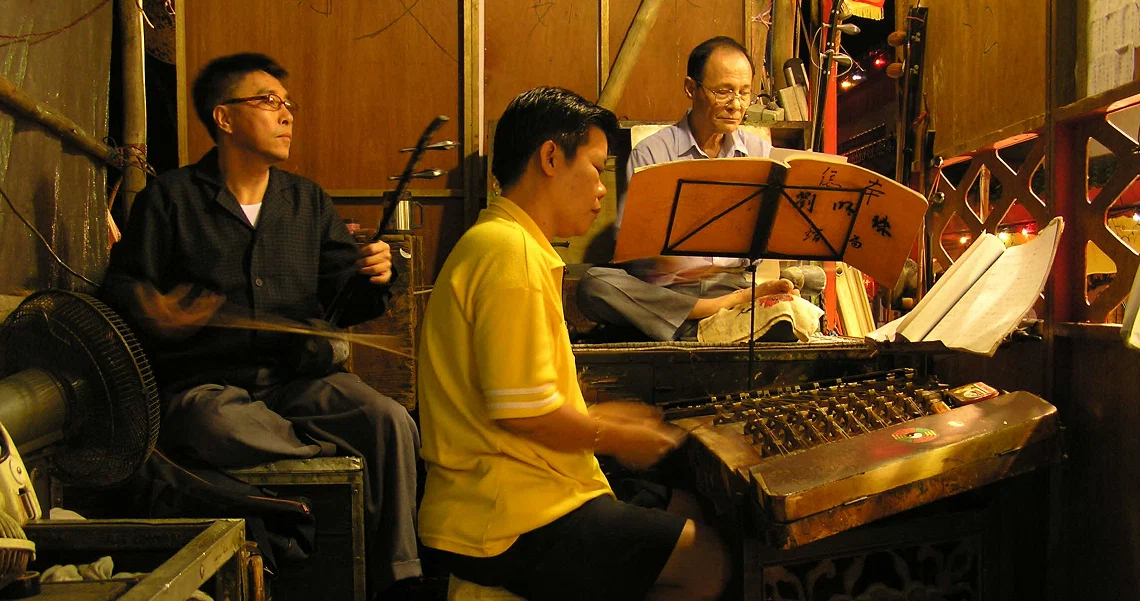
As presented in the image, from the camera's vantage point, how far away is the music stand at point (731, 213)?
308 cm

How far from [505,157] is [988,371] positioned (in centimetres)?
246

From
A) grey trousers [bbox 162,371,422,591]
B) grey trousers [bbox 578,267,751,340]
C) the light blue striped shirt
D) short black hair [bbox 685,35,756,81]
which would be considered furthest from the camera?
short black hair [bbox 685,35,756,81]

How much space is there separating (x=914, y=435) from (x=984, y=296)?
107cm

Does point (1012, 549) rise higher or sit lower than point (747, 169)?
lower

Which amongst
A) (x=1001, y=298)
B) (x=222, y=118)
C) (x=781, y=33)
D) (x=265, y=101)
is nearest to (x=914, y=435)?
(x=1001, y=298)

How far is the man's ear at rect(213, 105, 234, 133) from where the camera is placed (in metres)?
3.61

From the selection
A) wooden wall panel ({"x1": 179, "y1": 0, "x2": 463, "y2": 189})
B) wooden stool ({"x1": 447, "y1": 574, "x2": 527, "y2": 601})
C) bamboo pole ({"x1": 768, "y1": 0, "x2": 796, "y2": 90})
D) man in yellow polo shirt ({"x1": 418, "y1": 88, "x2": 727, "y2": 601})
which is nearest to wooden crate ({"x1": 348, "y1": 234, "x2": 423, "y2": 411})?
wooden wall panel ({"x1": 179, "y1": 0, "x2": 463, "y2": 189})

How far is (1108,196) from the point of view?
9.20 feet

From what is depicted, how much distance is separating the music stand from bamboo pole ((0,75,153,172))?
2459 millimetres

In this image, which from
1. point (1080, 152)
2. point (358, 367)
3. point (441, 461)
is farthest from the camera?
point (358, 367)

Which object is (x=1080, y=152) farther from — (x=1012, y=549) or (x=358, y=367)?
(x=358, y=367)

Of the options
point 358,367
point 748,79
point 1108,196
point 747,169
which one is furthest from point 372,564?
point 748,79

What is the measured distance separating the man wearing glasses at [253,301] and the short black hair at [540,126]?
1329 mm

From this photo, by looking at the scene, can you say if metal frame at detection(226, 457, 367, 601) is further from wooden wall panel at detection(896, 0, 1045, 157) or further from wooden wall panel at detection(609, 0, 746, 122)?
wooden wall panel at detection(609, 0, 746, 122)
